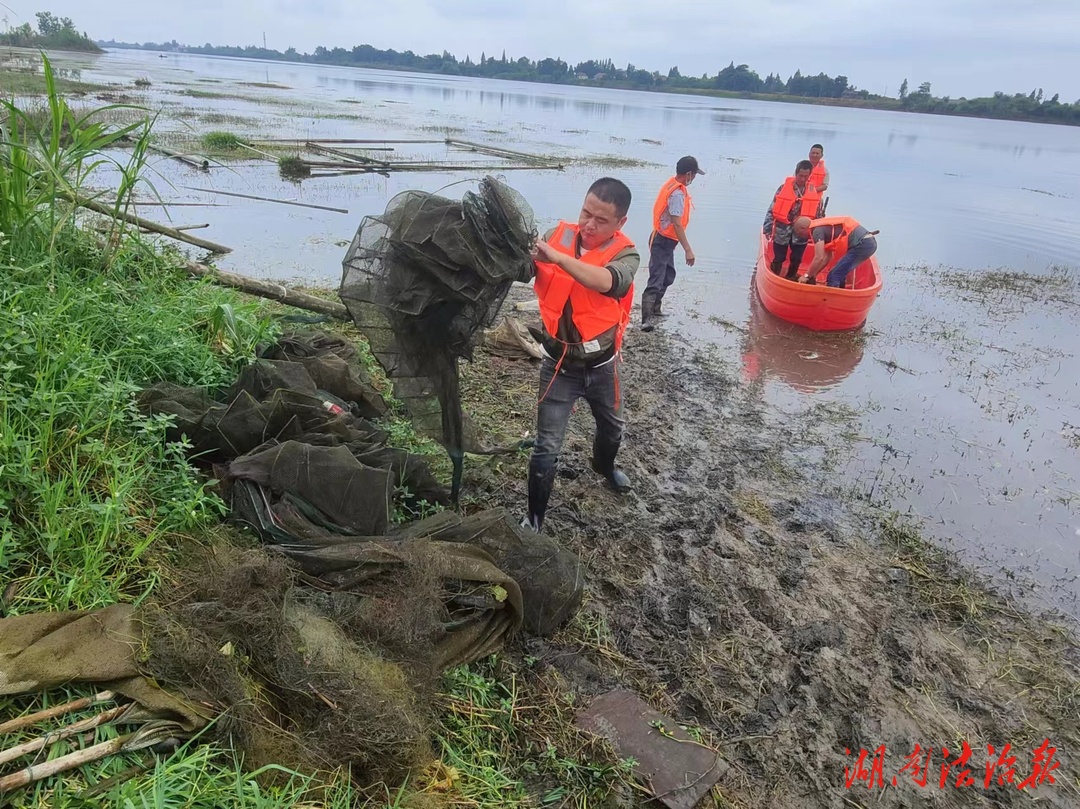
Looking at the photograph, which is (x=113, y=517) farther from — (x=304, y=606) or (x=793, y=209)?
(x=793, y=209)

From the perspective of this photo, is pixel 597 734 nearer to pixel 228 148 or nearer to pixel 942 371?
pixel 942 371

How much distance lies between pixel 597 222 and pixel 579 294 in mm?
397

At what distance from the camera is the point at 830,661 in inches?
131

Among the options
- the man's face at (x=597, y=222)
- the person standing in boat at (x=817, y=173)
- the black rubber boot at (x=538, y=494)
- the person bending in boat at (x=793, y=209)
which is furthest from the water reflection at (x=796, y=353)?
the man's face at (x=597, y=222)

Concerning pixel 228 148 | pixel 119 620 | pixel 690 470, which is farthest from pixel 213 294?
pixel 228 148

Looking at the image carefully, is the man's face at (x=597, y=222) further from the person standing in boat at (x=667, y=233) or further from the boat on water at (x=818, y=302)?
the boat on water at (x=818, y=302)

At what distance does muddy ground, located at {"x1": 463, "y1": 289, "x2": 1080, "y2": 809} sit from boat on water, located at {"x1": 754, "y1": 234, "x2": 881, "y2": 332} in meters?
3.91

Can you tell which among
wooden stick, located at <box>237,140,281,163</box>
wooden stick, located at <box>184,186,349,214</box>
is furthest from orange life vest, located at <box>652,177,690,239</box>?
wooden stick, located at <box>237,140,281,163</box>

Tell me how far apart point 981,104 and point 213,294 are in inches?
3672

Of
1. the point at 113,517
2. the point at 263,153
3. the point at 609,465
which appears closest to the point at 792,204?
the point at 609,465

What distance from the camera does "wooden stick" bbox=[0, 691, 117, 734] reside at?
5.60ft

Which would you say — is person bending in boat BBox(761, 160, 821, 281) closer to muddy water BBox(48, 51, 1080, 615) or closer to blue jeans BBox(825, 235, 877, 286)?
blue jeans BBox(825, 235, 877, 286)

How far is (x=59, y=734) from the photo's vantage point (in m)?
1.74

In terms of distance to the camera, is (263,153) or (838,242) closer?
(838,242)
